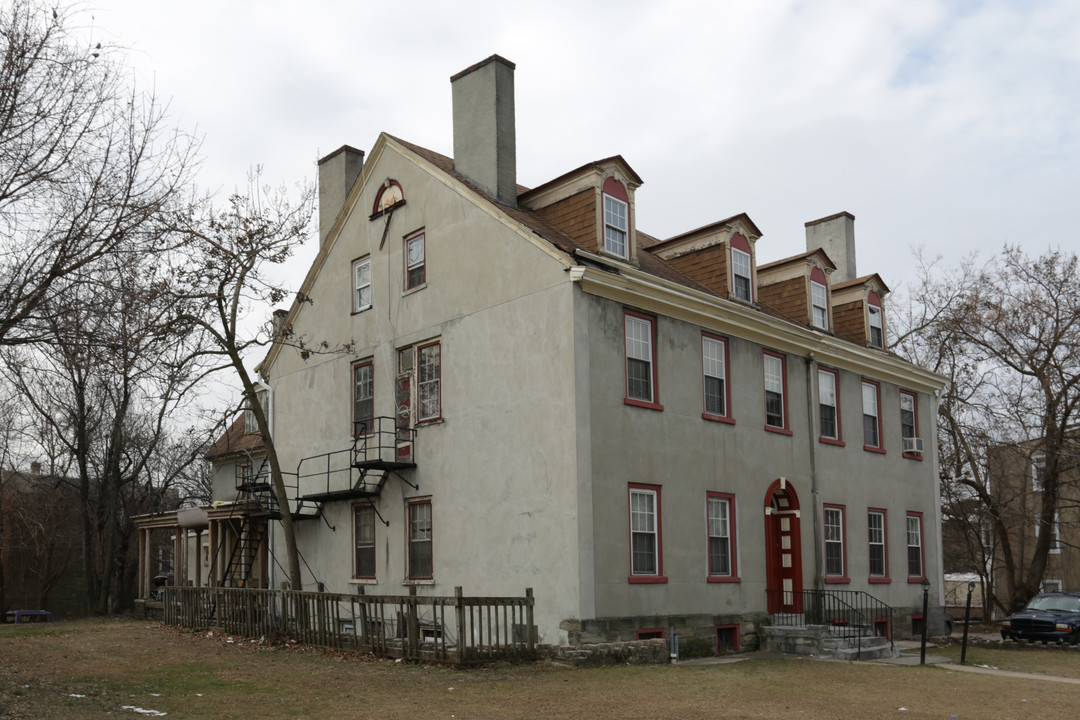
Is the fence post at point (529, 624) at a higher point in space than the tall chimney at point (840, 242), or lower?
lower

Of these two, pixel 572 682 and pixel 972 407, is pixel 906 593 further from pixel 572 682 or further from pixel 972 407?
pixel 572 682

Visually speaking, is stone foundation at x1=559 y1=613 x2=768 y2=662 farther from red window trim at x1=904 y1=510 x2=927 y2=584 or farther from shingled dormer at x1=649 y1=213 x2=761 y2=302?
red window trim at x1=904 y1=510 x2=927 y2=584

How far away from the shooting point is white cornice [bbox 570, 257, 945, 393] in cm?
1891

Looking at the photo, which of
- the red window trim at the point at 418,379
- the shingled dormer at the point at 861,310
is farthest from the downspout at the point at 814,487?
the red window trim at the point at 418,379

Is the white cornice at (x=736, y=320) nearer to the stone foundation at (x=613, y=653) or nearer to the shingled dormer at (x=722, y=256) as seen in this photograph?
the shingled dormer at (x=722, y=256)

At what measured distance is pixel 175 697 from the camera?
12617 millimetres

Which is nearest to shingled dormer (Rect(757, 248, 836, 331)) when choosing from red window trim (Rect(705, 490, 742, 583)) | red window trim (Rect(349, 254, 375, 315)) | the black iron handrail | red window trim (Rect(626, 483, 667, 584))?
red window trim (Rect(705, 490, 742, 583))

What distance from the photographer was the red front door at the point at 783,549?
22.0m

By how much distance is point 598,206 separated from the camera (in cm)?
2033

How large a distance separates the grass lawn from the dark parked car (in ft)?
19.5

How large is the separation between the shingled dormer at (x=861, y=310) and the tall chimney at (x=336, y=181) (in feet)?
45.0

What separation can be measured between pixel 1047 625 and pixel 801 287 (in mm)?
10122

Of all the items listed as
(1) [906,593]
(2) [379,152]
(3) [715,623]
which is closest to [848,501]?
(1) [906,593]

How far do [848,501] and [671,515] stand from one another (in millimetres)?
7160
